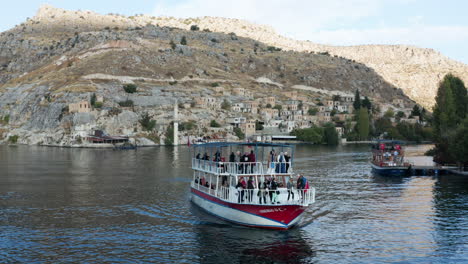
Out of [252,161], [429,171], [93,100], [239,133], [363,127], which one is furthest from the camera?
[363,127]

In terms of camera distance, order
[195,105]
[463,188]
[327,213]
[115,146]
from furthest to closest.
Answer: [195,105] → [115,146] → [463,188] → [327,213]

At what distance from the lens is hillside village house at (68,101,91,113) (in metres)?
174

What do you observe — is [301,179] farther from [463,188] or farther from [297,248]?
[463,188]

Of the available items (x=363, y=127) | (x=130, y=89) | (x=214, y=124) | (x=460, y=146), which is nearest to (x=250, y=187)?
(x=460, y=146)

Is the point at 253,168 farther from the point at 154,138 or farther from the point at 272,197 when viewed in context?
the point at 154,138

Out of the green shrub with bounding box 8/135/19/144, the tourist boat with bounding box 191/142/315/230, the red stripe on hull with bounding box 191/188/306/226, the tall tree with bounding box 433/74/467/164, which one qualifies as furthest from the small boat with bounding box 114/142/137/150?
the red stripe on hull with bounding box 191/188/306/226

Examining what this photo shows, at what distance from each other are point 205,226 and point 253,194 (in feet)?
18.2

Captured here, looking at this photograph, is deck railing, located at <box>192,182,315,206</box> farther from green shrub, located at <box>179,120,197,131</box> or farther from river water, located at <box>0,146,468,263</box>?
green shrub, located at <box>179,120,197,131</box>

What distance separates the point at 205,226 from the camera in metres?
39.3

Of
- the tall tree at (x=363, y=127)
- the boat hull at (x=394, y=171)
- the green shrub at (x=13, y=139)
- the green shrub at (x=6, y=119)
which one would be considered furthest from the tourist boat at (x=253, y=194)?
the green shrub at (x=6, y=119)

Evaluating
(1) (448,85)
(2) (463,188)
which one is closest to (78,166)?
(2) (463,188)

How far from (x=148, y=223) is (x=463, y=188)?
4215 centimetres

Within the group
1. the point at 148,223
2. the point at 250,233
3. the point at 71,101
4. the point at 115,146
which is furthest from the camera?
the point at 71,101

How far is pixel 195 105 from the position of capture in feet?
653
